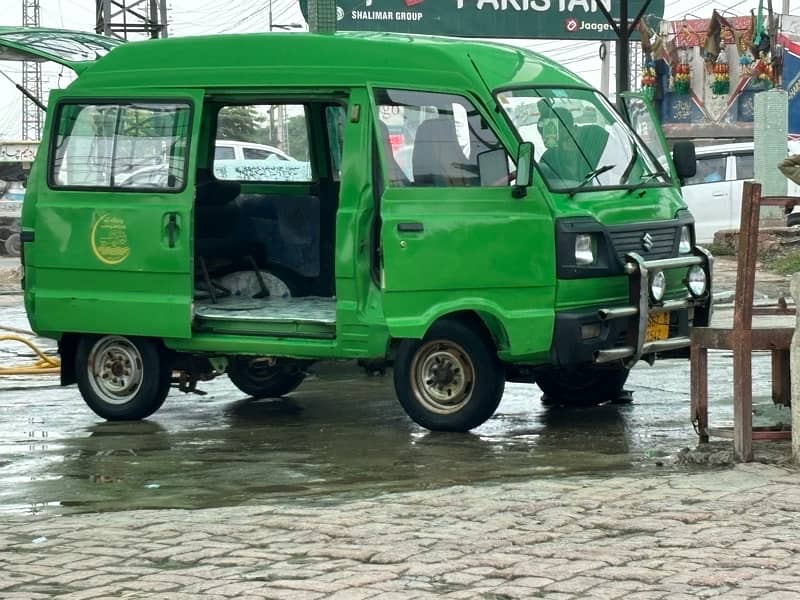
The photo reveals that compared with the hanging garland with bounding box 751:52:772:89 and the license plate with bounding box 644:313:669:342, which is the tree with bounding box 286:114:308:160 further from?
the hanging garland with bounding box 751:52:772:89

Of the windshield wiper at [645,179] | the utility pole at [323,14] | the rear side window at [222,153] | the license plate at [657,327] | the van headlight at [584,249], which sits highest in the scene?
the utility pole at [323,14]

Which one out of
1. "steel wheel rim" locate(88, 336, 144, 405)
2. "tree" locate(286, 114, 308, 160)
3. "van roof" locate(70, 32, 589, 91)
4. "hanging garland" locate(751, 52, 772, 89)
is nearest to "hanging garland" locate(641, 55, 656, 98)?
"hanging garland" locate(751, 52, 772, 89)

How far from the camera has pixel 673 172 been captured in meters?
10.9

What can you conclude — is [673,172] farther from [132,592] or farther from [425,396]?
[132,592]

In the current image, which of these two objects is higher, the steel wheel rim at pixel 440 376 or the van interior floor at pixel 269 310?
the van interior floor at pixel 269 310

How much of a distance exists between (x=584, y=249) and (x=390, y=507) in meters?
2.92

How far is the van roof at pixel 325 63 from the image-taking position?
999 cm

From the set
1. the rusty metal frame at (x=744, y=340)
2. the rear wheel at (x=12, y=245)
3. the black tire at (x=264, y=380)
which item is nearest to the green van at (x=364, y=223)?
the black tire at (x=264, y=380)

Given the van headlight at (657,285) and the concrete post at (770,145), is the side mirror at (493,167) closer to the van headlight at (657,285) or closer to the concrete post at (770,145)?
the van headlight at (657,285)

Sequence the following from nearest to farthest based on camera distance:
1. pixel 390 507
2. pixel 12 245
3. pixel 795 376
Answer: pixel 390 507 < pixel 795 376 < pixel 12 245

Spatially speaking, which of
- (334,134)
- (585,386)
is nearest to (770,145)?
(334,134)

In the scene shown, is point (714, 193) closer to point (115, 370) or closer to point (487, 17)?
point (487, 17)

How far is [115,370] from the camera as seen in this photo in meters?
11.2

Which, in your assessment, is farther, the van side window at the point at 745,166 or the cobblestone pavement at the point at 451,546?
the van side window at the point at 745,166
